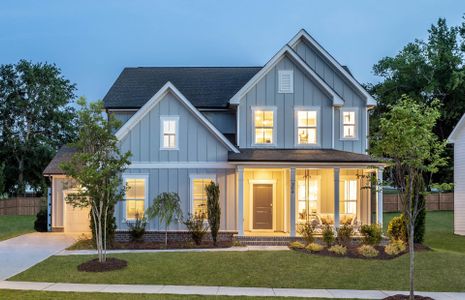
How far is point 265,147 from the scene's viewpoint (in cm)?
2056

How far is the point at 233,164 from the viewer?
18859 mm

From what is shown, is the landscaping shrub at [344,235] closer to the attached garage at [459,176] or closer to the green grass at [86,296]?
the green grass at [86,296]

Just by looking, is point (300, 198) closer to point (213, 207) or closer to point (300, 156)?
point (300, 156)

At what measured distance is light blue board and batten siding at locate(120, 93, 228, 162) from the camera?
19.6m

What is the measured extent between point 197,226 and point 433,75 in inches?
1256

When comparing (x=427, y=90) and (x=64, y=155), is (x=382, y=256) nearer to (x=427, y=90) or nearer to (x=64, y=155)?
(x=64, y=155)

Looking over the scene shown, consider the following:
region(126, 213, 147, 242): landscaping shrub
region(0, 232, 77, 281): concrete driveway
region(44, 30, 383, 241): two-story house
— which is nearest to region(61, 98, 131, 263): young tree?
region(0, 232, 77, 281): concrete driveway

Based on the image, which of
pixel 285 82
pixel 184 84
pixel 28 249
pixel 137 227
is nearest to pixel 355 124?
pixel 285 82

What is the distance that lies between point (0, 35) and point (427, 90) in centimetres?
16349

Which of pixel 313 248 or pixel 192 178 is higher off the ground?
pixel 192 178

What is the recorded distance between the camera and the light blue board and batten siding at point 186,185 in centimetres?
1950

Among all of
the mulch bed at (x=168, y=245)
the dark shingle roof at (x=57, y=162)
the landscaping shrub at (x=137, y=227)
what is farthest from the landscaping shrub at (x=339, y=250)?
the dark shingle roof at (x=57, y=162)

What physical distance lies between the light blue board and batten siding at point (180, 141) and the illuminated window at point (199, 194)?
40.2 inches

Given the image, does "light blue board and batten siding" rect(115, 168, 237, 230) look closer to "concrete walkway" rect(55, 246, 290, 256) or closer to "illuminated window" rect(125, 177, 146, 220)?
"illuminated window" rect(125, 177, 146, 220)
